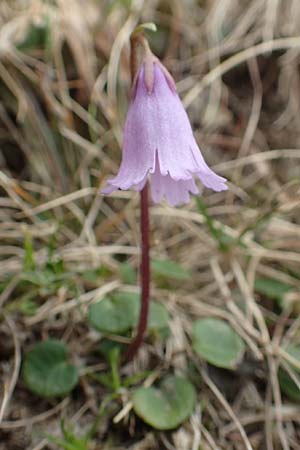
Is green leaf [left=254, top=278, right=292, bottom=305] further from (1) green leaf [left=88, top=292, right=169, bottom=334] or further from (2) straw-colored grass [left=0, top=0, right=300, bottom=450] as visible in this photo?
(1) green leaf [left=88, top=292, right=169, bottom=334]

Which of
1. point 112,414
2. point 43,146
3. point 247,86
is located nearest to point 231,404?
point 112,414

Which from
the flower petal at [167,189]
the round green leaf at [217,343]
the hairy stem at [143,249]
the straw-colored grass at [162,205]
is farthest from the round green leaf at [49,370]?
the flower petal at [167,189]

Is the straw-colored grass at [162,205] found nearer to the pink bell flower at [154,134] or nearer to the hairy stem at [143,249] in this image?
the hairy stem at [143,249]

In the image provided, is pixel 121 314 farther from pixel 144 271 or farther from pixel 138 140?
pixel 138 140

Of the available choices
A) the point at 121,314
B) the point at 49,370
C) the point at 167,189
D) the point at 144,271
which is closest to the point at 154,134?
the point at 167,189

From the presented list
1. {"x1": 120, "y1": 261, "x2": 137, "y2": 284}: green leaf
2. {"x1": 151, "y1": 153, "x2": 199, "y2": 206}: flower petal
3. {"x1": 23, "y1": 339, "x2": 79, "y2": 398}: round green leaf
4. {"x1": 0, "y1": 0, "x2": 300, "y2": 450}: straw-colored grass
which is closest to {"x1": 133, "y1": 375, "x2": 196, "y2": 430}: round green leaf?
{"x1": 0, "y1": 0, "x2": 300, "y2": 450}: straw-colored grass
